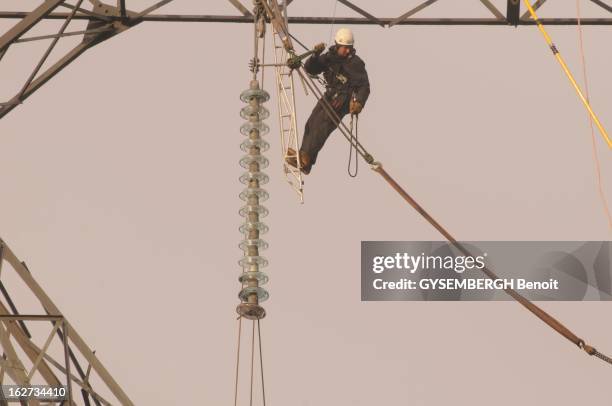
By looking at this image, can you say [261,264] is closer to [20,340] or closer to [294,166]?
[294,166]

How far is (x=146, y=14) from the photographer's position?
26.9 meters

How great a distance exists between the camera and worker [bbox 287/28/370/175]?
2503 centimetres

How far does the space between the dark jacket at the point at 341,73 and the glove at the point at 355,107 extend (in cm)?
7

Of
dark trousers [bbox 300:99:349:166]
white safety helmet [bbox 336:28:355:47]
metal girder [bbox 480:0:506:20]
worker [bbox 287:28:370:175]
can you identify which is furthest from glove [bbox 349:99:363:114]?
metal girder [bbox 480:0:506:20]

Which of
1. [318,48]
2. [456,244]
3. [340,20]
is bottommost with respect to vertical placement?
[456,244]

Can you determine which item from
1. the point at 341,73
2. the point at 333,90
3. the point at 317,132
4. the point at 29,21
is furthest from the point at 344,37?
the point at 29,21

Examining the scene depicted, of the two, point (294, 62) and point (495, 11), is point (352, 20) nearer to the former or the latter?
point (495, 11)

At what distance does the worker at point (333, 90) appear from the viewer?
25.0m

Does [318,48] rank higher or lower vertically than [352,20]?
lower

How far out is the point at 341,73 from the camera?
82.9ft

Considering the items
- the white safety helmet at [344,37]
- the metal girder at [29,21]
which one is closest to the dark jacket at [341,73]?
the white safety helmet at [344,37]

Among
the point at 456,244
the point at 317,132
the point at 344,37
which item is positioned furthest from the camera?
the point at 344,37

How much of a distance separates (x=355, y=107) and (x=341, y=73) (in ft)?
2.34

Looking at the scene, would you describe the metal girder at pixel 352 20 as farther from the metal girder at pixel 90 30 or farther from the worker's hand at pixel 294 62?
the worker's hand at pixel 294 62
